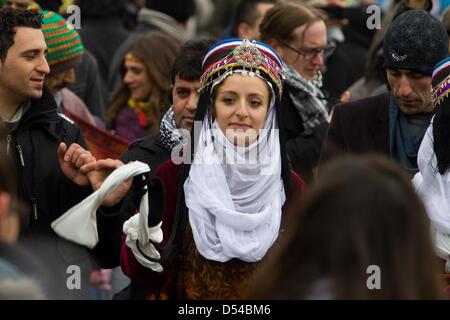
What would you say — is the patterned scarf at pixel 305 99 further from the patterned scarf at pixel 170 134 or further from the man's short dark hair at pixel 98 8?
the man's short dark hair at pixel 98 8

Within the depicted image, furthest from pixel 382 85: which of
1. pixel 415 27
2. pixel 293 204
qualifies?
pixel 293 204

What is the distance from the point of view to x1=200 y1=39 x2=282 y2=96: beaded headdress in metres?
5.56

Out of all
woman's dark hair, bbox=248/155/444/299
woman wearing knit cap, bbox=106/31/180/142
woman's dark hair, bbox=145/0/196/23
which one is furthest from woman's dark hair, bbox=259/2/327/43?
woman's dark hair, bbox=248/155/444/299

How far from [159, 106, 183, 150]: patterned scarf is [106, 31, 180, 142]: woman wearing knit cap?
1.72 metres

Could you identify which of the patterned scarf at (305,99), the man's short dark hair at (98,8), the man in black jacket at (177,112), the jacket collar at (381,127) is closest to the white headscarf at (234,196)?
the man in black jacket at (177,112)

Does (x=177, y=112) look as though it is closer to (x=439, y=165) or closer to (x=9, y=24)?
(x=9, y=24)

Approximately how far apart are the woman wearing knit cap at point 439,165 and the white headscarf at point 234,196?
721 millimetres

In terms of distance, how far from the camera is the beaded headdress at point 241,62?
5.56 metres

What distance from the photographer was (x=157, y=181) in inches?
214

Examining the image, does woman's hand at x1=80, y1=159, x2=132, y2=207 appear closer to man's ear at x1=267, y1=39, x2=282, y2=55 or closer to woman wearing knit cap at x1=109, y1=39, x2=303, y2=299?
woman wearing knit cap at x1=109, y1=39, x2=303, y2=299

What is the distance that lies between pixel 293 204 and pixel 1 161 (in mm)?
2132

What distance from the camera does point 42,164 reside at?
5.84 m

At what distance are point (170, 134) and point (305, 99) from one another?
1.29m
